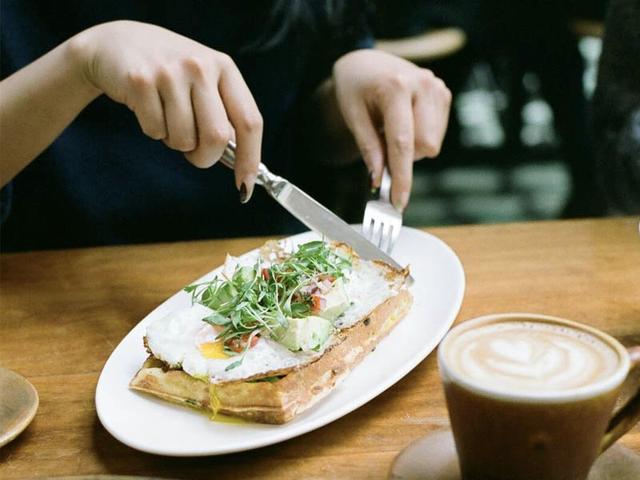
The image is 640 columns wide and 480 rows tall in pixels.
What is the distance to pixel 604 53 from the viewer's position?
1881 millimetres

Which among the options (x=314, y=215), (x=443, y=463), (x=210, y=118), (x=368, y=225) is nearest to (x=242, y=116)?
(x=210, y=118)

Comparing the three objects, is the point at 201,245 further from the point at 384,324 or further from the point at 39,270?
the point at 384,324

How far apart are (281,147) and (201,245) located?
52 centimetres

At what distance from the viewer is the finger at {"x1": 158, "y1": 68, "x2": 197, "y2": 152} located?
99 centimetres

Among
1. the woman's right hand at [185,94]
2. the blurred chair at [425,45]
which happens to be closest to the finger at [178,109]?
the woman's right hand at [185,94]

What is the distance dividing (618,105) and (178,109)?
1204 millimetres

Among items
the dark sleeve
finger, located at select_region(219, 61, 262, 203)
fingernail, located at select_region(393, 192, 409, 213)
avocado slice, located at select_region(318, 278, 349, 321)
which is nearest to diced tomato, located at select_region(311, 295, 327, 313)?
avocado slice, located at select_region(318, 278, 349, 321)

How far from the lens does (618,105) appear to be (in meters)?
1.80

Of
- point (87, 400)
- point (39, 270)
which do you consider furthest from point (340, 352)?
point (39, 270)

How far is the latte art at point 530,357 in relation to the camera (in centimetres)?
61

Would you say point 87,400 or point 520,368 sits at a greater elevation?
point 520,368

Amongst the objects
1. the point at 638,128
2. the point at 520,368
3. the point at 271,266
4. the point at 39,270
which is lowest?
the point at 638,128

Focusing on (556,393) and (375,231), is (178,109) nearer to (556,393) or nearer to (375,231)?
(375,231)

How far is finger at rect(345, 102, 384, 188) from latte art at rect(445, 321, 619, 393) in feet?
2.04
